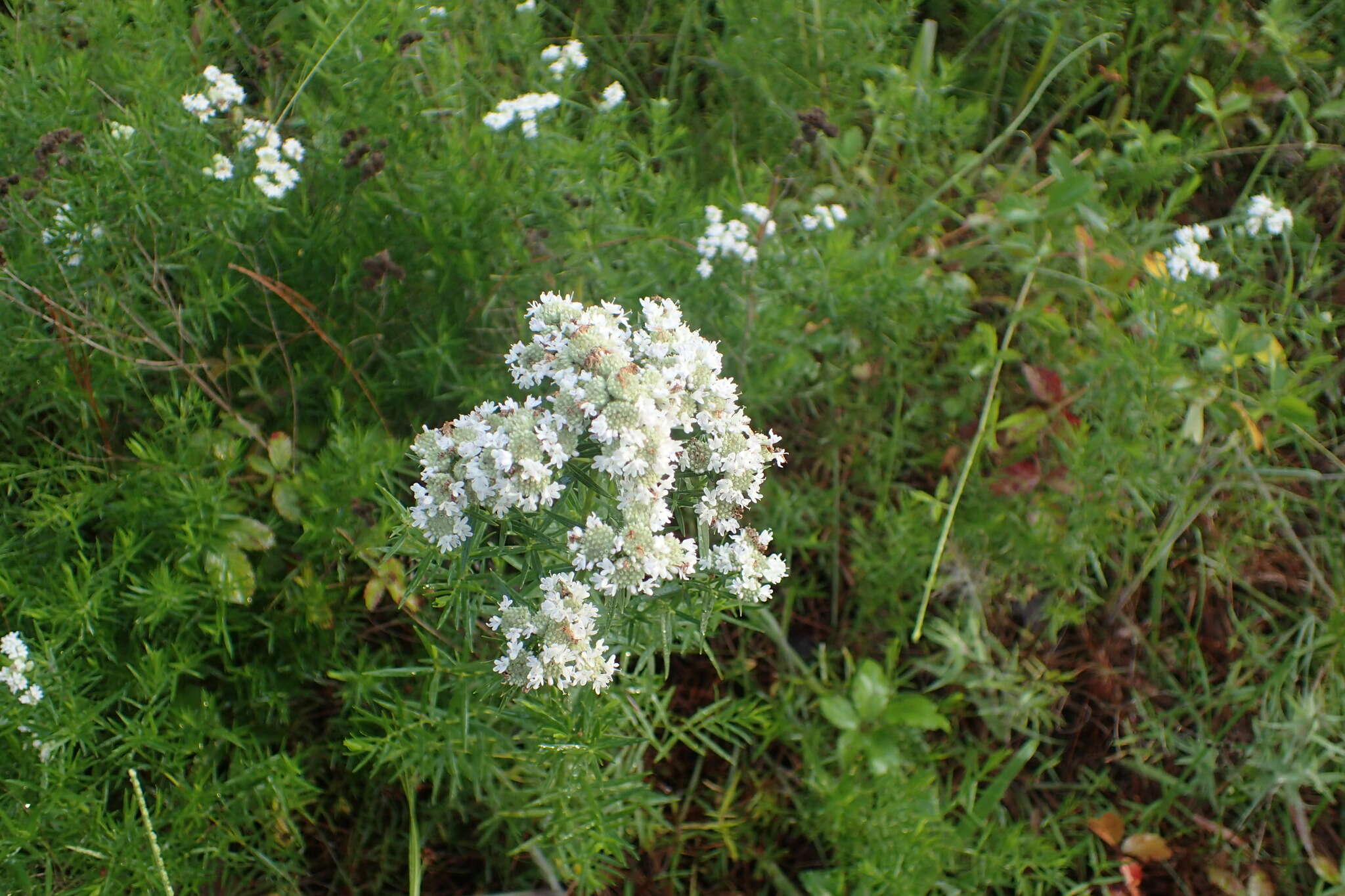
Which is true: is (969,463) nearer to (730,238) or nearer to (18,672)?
(730,238)

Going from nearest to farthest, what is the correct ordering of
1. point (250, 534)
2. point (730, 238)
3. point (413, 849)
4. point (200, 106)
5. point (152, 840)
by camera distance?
1. point (152, 840)
2. point (413, 849)
3. point (250, 534)
4. point (200, 106)
5. point (730, 238)

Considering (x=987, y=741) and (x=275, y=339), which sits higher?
(x=275, y=339)

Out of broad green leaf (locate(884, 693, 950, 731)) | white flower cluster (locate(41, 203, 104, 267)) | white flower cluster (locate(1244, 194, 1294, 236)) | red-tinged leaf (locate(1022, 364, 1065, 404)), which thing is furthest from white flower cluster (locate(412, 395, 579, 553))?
white flower cluster (locate(1244, 194, 1294, 236))

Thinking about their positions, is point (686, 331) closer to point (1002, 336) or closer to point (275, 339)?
point (275, 339)

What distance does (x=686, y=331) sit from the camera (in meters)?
1.88

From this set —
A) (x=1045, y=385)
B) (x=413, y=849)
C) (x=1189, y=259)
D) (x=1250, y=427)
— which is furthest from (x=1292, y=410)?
(x=413, y=849)

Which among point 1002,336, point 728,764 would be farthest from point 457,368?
point 1002,336

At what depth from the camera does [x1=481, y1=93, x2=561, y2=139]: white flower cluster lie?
2629 mm

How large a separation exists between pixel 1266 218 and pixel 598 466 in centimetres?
266

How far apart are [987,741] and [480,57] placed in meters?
2.69

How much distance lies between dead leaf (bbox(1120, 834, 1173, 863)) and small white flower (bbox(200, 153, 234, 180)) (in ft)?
9.94

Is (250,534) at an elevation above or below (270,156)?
below

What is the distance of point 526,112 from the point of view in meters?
2.63

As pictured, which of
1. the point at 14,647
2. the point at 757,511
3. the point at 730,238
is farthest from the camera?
the point at 757,511
